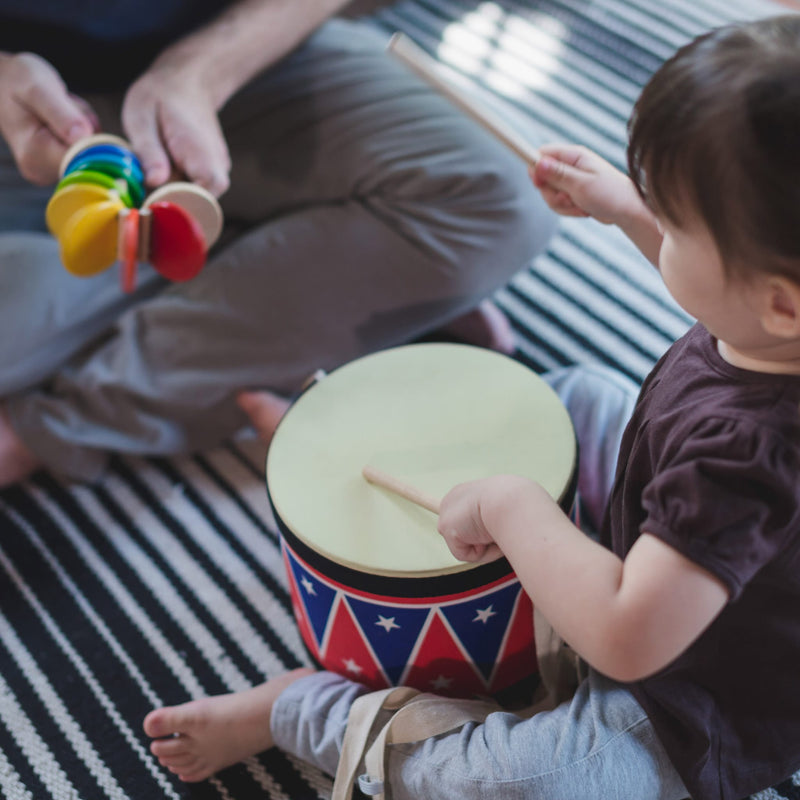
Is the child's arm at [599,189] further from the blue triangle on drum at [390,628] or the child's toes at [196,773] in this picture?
the child's toes at [196,773]

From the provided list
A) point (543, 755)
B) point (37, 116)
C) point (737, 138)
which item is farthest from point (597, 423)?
point (37, 116)

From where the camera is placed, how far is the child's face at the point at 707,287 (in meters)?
0.52

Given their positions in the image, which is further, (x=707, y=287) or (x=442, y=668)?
(x=442, y=668)

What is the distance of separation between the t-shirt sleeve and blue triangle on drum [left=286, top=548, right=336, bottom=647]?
1.01 feet

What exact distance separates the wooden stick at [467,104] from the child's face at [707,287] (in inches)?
11.0

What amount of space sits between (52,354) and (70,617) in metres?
0.32

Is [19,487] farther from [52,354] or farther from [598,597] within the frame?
[598,597]

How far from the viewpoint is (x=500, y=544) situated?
0.62 metres

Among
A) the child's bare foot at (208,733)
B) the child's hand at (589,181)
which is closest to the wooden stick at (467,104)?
the child's hand at (589,181)

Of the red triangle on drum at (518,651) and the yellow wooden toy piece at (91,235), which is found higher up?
the yellow wooden toy piece at (91,235)

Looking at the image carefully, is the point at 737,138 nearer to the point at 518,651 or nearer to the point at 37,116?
the point at 518,651

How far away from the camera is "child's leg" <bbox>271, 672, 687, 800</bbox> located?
68 cm

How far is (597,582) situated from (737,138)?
0.90 ft

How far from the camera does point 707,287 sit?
538mm
